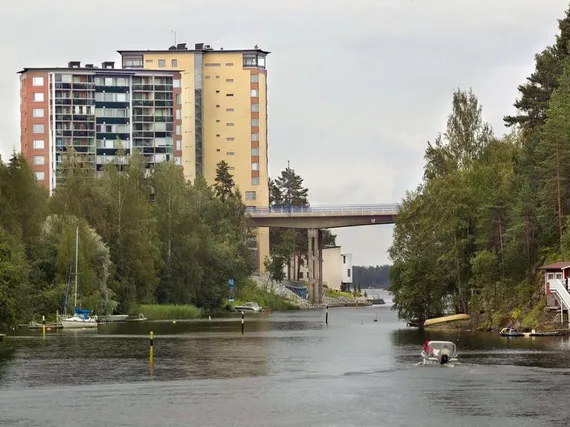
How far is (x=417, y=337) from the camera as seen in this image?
362 feet

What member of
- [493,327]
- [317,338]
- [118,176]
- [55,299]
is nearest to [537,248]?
[493,327]

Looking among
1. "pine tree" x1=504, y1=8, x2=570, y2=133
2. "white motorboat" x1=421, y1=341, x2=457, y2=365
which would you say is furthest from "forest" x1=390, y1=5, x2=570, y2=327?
"white motorboat" x1=421, y1=341, x2=457, y2=365

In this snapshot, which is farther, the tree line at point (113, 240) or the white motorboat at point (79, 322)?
the tree line at point (113, 240)

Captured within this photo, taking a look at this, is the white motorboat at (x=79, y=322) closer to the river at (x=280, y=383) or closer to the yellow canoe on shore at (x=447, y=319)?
the river at (x=280, y=383)

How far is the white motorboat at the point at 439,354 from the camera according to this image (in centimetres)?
8069

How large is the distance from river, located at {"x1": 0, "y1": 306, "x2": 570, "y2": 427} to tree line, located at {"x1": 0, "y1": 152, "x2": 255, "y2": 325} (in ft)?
61.6

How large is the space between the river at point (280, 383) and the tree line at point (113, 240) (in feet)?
61.6

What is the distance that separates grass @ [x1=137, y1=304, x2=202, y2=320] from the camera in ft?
533

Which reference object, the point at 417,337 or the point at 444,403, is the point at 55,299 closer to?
the point at 417,337

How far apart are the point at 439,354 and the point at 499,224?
Answer: 38927 millimetres

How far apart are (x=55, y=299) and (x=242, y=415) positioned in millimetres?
87274

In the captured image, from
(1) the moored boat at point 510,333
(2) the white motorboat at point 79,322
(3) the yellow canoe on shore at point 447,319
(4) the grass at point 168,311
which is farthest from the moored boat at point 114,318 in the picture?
(1) the moored boat at point 510,333

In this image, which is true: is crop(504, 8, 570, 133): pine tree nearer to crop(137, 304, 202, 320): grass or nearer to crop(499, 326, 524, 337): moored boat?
crop(499, 326, 524, 337): moored boat

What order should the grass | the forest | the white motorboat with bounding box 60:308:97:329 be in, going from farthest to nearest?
the grass < the white motorboat with bounding box 60:308:97:329 < the forest
